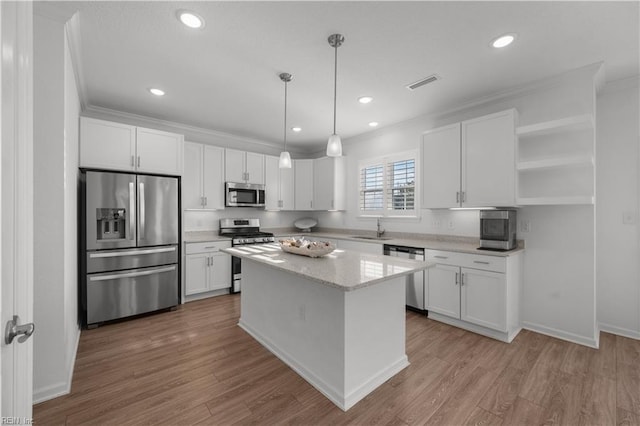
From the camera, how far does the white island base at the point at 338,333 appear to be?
192 cm

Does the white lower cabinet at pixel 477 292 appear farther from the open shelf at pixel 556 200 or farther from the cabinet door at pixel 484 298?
the open shelf at pixel 556 200

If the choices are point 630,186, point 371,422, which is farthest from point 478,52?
point 371,422

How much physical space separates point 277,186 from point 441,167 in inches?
117

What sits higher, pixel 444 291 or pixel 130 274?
pixel 130 274

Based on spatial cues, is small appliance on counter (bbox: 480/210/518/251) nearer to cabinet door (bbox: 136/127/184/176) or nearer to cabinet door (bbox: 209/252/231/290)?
cabinet door (bbox: 209/252/231/290)

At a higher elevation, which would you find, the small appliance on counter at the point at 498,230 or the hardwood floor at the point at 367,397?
the small appliance on counter at the point at 498,230

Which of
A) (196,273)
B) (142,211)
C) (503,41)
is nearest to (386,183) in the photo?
(503,41)

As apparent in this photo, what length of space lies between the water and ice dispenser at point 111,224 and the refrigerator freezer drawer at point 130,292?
433mm

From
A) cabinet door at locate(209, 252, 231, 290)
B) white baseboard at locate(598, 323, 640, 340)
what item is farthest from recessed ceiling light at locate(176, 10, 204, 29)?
white baseboard at locate(598, 323, 640, 340)

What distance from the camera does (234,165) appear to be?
473 centimetres

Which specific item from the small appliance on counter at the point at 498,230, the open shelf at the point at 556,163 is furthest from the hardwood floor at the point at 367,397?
the open shelf at the point at 556,163

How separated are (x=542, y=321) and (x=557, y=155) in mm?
1793

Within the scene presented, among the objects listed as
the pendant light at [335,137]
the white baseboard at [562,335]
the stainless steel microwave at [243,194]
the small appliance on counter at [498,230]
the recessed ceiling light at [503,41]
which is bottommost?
the white baseboard at [562,335]

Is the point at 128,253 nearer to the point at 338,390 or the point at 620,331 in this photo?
the point at 338,390
